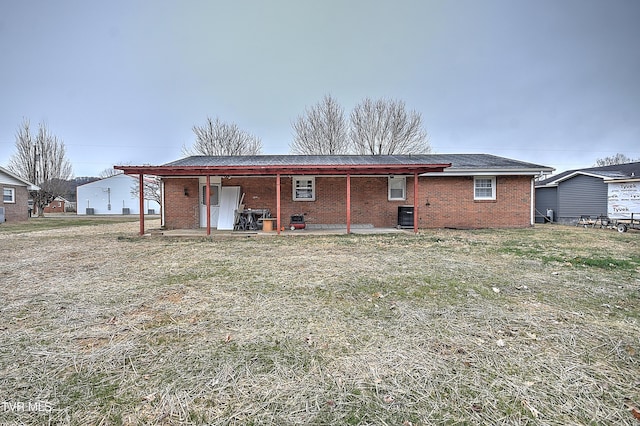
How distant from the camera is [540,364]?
223 centimetres

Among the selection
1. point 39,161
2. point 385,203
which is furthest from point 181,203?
point 39,161

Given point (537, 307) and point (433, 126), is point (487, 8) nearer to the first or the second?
point (433, 126)

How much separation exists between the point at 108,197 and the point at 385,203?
137 ft

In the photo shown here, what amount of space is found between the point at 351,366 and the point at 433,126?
87.8 feet

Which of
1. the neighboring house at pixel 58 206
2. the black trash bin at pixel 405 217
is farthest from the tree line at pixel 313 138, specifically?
the neighboring house at pixel 58 206

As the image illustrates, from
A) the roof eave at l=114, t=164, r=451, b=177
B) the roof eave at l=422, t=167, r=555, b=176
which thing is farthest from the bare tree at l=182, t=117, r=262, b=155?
the roof eave at l=422, t=167, r=555, b=176

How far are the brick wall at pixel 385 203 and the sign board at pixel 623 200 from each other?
5461mm

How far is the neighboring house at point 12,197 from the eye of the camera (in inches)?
741

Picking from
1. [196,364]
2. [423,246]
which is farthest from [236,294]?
[423,246]

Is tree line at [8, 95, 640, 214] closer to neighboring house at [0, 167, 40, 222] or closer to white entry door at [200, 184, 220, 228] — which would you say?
neighboring house at [0, 167, 40, 222]

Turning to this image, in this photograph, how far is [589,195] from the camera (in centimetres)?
1561

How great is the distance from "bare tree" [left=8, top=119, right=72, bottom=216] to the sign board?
42942 millimetres

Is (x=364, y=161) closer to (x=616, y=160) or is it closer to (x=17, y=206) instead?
(x=17, y=206)

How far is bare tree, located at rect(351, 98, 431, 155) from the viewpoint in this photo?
2489cm
